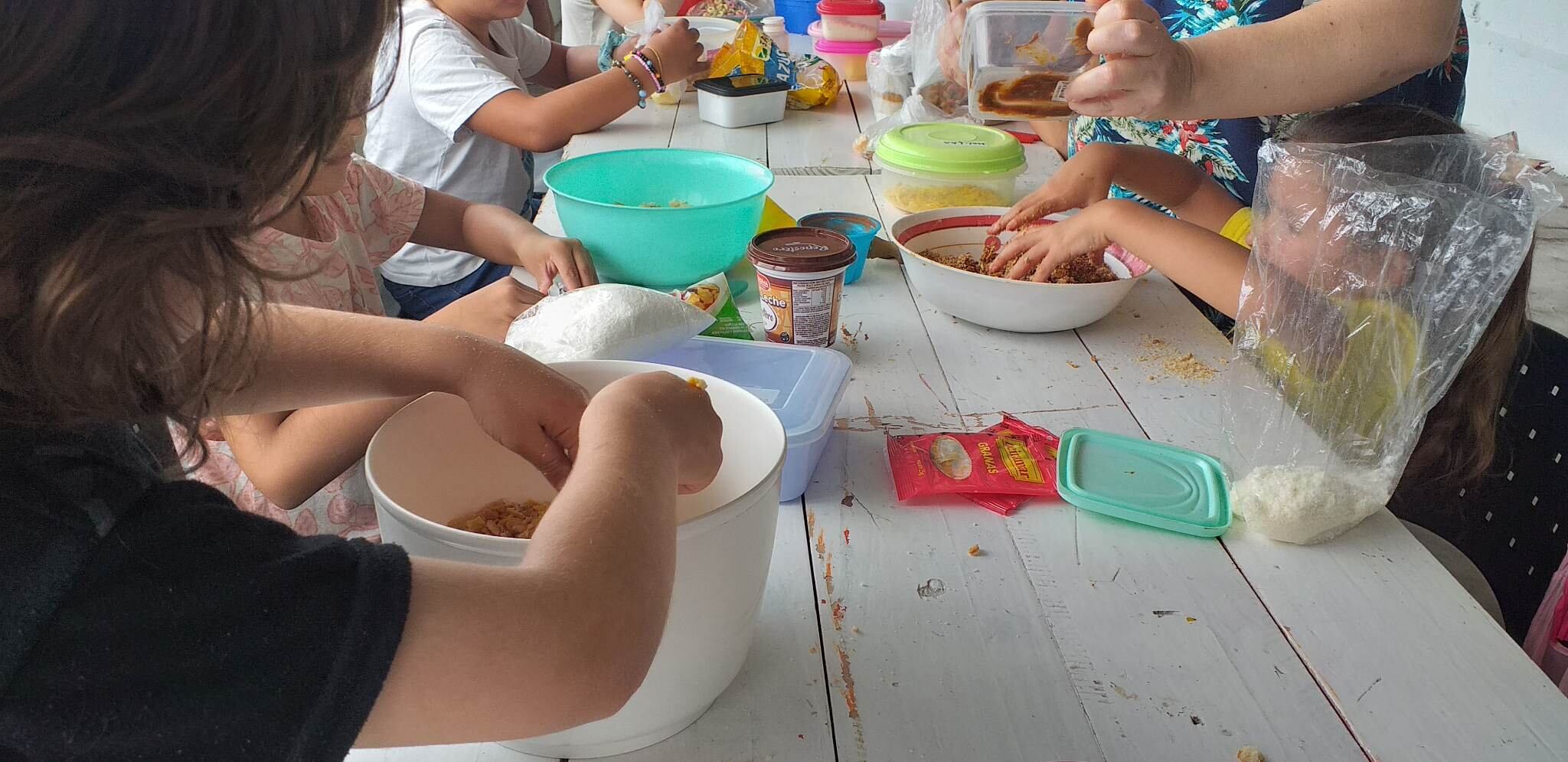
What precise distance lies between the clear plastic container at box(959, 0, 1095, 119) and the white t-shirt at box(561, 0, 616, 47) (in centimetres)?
194

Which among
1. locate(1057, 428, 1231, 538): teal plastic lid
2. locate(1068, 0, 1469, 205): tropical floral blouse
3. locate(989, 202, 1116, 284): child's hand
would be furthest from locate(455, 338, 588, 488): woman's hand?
locate(1068, 0, 1469, 205): tropical floral blouse

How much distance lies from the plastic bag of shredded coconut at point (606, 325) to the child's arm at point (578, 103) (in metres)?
0.84

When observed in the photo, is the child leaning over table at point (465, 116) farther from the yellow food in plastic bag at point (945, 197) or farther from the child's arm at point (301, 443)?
the child's arm at point (301, 443)

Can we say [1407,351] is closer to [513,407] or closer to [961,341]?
[961,341]

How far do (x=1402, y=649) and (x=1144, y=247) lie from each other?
59cm

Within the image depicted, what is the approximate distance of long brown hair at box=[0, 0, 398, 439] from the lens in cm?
36

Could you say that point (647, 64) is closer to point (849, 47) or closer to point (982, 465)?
point (849, 47)

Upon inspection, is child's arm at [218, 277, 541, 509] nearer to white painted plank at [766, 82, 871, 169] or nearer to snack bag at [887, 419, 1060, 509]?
snack bag at [887, 419, 1060, 509]

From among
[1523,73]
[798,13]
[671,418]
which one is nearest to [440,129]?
[671,418]

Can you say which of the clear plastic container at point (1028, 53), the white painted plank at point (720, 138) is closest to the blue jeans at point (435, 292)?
the white painted plank at point (720, 138)

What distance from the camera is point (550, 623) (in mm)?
438

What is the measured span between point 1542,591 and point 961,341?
0.63 m

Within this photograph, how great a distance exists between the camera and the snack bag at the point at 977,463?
79 centimetres

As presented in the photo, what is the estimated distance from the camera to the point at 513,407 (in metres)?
0.66
